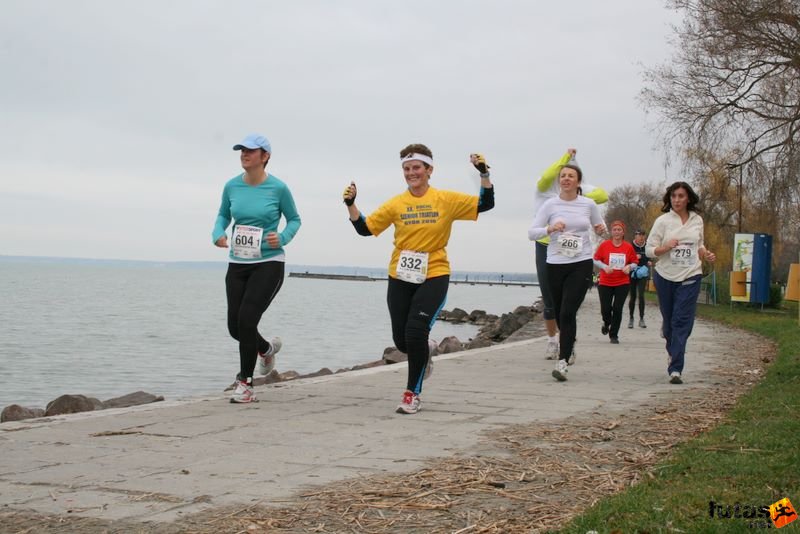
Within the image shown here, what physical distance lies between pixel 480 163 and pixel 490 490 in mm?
3327

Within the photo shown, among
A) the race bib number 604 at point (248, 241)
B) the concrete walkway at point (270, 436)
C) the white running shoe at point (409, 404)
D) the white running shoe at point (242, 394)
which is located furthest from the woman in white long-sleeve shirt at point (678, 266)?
the white running shoe at point (242, 394)

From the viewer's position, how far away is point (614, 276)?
14.9 metres

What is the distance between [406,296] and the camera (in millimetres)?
7578

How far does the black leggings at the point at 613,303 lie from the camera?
1494cm

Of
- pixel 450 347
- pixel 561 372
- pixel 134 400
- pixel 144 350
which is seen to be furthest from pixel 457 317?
pixel 561 372

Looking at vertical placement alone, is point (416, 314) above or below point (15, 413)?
above

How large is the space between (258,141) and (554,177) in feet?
12.5

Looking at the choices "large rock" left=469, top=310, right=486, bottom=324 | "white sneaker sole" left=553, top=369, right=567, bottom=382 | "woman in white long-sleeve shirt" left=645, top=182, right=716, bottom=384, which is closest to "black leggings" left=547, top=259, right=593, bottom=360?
"white sneaker sole" left=553, top=369, right=567, bottom=382

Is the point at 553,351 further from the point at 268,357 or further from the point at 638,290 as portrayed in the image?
the point at 638,290

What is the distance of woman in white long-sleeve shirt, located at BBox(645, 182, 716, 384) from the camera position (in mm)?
9344

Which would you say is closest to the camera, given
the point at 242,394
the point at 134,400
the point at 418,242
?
the point at 418,242

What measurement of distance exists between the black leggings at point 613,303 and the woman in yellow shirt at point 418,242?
25.2ft

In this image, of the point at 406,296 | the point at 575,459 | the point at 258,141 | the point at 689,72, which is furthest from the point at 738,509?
the point at 689,72

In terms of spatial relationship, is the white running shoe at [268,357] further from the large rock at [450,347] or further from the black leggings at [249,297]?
the large rock at [450,347]
